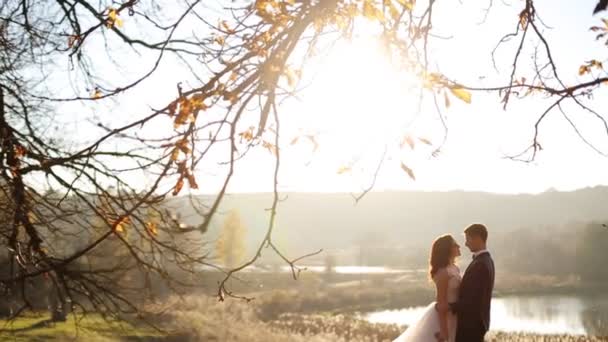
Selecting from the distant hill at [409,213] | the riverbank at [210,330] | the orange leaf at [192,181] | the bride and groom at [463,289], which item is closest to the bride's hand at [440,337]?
the bride and groom at [463,289]

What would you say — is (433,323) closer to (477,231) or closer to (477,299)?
(477,299)

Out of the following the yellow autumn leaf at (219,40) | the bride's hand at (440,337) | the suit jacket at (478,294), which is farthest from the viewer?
the bride's hand at (440,337)

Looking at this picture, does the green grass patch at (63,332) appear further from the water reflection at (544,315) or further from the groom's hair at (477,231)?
the water reflection at (544,315)

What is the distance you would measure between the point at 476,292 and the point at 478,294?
0.02 meters

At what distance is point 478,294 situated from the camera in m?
4.73

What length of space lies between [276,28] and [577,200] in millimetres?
176297

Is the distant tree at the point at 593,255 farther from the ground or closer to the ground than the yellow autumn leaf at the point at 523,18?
closer to the ground

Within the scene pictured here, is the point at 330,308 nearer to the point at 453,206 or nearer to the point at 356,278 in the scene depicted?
the point at 356,278

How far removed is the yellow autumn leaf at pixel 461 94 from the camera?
2.20 metres

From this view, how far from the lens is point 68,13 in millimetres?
6047

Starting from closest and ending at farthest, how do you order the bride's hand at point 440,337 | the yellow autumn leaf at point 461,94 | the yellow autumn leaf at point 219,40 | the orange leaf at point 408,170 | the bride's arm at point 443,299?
1. the yellow autumn leaf at point 461,94
2. the orange leaf at point 408,170
3. the yellow autumn leaf at point 219,40
4. the bride's arm at point 443,299
5. the bride's hand at point 440,337

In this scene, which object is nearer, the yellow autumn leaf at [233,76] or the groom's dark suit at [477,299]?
the yellow autumn leaf at [233,76]

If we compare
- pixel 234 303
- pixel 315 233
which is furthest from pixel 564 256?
pixel 315 233

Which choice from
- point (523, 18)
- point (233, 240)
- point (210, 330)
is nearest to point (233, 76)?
point (523, 18)
